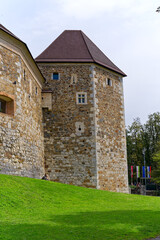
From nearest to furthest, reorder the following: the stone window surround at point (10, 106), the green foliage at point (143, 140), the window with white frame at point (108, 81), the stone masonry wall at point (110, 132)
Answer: the stone window surround at point (10, 106)
the stone masonry wall at point (110, 132)
the window with white frame at point (108, 81)
the green foliage at point (143, 140)

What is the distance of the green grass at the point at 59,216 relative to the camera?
6641mm

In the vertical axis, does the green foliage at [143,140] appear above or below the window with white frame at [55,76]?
below

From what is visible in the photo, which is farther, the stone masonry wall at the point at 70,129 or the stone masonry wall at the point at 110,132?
the stone masonry wall at the point at 110,132

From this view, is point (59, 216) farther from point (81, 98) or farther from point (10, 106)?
point (81, 98)

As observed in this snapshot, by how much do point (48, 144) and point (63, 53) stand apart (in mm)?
6632

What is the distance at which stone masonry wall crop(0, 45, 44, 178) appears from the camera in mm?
15367

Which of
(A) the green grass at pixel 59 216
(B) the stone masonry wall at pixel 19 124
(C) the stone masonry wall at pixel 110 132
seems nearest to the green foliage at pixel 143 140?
(C) the stone masonry wall at pixel 110 132

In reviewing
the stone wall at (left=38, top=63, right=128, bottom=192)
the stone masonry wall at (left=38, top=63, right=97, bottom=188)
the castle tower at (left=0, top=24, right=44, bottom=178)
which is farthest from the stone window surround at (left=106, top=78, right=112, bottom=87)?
the castle tower at (left=0, top=24, right=44, bottom=178)

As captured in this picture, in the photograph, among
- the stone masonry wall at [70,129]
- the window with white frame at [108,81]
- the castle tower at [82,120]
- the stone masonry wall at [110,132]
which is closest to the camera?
the stone masonry wall at [70,129]

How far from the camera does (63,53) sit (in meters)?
23.6

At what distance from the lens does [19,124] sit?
16594mm

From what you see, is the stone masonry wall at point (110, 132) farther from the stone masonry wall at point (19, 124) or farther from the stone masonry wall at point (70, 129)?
the stone masonry wall at point (19, 124)

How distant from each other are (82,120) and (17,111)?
611 centimetres

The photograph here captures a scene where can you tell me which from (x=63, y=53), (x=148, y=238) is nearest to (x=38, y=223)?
(x=148, y=238)
